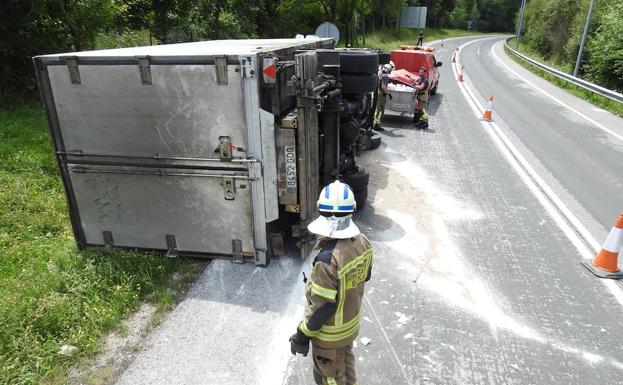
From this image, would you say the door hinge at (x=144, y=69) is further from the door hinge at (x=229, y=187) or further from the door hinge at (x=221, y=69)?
the door hinge at (x=229, y=187)

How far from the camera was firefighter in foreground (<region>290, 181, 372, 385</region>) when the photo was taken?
109 inches

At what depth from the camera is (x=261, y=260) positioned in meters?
4.97

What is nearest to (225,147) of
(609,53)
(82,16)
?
(82,16)

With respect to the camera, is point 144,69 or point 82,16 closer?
point 144,69

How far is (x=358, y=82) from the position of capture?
596cm

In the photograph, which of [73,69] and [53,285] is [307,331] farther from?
[73,69]

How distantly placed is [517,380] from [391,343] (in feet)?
3.50

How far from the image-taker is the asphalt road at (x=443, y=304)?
366 cm

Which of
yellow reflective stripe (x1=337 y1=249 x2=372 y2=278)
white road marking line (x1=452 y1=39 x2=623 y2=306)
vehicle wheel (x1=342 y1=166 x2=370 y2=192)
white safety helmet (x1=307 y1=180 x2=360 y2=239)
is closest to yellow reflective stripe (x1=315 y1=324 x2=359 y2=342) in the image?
yellow reflective stripe (x1=337 y1=249 x2=372 y2=278)

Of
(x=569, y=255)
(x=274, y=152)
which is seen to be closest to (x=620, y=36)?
(x=569, y=255)

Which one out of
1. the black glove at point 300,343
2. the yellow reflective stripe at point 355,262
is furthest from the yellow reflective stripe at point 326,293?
the black glove at point 300,343

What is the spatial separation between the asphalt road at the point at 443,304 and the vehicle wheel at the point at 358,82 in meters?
1.88

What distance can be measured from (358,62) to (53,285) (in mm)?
4529

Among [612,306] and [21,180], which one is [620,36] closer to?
[612,306]
